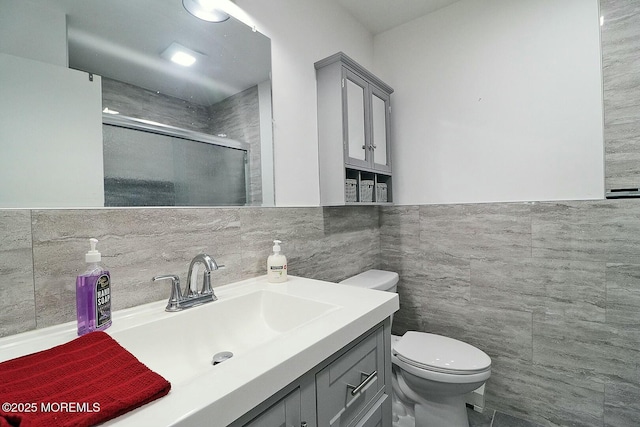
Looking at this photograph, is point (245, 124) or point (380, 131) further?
point (380, 131)

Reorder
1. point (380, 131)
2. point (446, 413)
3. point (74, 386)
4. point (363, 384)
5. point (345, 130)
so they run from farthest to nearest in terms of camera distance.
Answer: point (380, 131) → point (345, 130) → point (446, 413) → point (363, 384) → point (74, 386)

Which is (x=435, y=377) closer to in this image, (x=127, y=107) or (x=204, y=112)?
(x=204, y=112)

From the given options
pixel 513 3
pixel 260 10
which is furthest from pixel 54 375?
pixel 513 3

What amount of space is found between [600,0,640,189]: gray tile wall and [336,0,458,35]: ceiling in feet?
2.66

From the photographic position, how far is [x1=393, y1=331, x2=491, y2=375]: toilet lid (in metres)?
1.24

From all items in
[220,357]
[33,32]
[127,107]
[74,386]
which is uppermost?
[33,32]

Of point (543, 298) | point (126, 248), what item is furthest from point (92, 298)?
point (543, 298)

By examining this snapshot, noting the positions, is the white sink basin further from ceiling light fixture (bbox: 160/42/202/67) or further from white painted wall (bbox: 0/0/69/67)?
ceiling light fixture (bbox: 160/42/202/67)

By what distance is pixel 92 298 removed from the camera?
659 mm

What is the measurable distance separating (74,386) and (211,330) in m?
0.42

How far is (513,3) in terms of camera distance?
1.54 m

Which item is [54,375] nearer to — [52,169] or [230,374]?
[230,374]

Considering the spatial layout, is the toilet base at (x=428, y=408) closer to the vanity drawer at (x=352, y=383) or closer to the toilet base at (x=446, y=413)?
the toilet base at (x=446, y=413)

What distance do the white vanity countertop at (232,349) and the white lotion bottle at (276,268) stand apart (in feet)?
0.12
